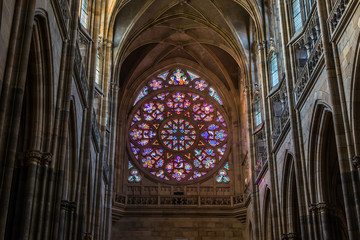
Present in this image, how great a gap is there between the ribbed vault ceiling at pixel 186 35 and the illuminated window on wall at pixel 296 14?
4922 mm

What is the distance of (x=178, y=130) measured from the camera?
29531mm

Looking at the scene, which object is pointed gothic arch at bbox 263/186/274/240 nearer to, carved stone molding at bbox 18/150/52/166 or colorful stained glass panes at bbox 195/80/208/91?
colorful stained glass panes at bbox 195/80/208/91

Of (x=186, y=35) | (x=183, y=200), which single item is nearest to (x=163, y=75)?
(x=186, y=35)

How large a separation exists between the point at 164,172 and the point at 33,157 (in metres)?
17.0

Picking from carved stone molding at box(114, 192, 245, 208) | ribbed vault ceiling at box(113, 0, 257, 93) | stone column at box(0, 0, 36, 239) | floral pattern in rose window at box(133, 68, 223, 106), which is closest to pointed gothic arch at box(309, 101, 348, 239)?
stone column at box(0, 0, 36, 239)

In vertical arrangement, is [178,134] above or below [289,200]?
above

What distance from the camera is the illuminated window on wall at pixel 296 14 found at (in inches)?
698

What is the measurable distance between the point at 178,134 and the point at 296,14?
42.2ft

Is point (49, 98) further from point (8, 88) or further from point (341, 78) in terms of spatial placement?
point (341, 78)

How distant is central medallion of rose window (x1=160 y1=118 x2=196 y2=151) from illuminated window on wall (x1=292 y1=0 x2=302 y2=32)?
1244 centimetres

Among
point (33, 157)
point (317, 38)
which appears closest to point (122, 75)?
point (317, 38)

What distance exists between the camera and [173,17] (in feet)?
88.5

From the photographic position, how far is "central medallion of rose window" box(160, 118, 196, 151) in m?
29.1

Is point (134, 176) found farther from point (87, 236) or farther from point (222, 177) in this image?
point (87, 236)
